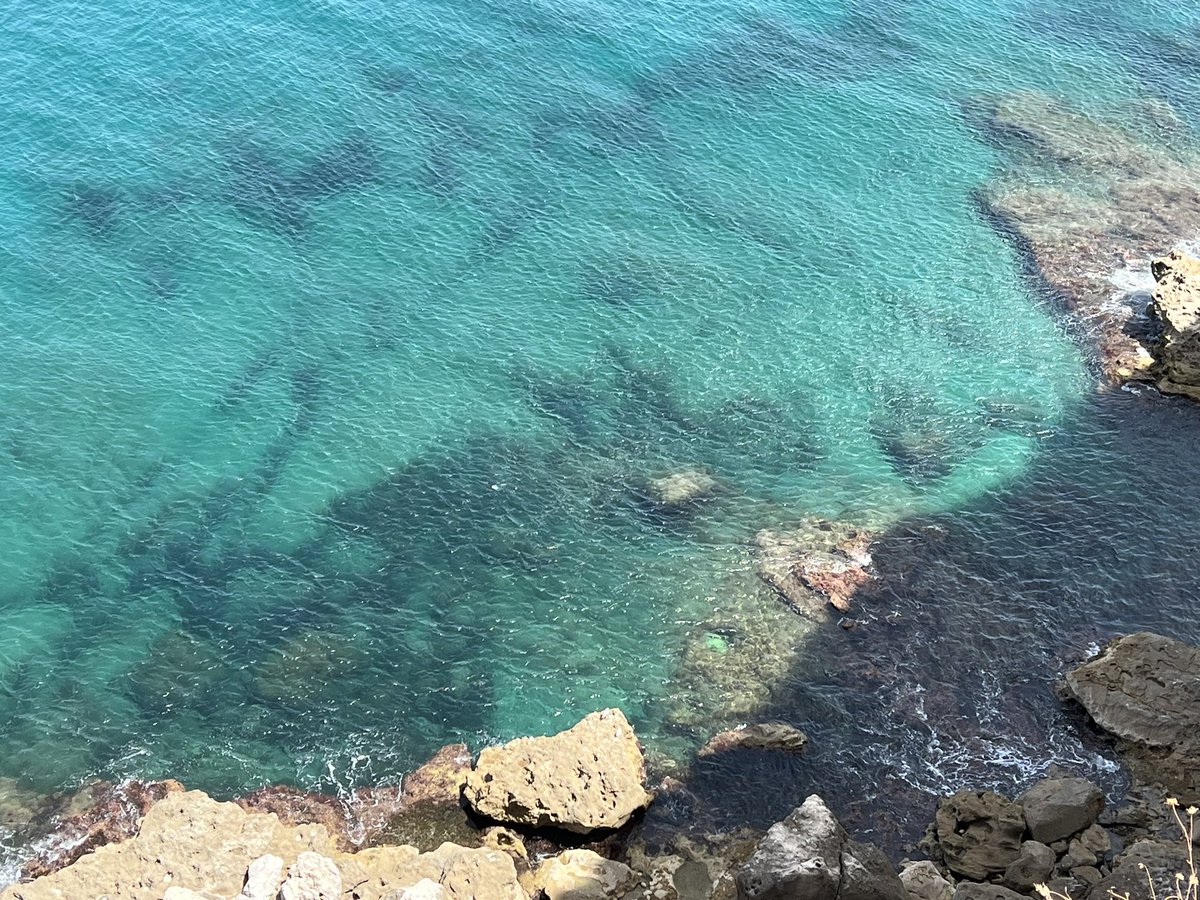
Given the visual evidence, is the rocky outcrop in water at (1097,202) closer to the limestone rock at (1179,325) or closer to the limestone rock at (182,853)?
the limestone rock at (1179,325)

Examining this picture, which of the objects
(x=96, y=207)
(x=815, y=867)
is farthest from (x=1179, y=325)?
(x=96, y=207)

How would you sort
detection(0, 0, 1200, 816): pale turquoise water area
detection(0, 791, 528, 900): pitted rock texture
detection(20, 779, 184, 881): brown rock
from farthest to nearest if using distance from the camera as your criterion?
detection(0, 0, 1200, 816): pale turquoise water area → detection(20, 779, 184, 881): brown rock → detection(0, 791, 528, 900): pitted rock texture

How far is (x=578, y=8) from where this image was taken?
102688 mm

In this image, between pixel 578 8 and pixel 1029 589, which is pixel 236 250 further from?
pixel 1029 589

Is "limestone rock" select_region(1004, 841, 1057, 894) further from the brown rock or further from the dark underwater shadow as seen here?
the brown rock

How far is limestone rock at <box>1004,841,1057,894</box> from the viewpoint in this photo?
40.4m

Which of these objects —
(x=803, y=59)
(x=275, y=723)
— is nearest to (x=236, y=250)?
(x=275, y=723)

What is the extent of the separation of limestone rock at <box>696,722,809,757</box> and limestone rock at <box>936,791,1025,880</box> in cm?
624

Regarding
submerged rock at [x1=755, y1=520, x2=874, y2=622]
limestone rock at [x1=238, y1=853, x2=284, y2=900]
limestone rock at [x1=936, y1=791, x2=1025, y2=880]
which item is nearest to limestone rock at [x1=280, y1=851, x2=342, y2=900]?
limestone rock at [x1=238, y1=853, x2=284, y2=900]

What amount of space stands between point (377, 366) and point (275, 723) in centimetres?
2479

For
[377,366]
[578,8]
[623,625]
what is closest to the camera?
[623,625]

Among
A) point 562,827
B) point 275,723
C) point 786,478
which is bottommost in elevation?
point 275,723

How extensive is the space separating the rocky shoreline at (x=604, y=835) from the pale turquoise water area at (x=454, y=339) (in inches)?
124

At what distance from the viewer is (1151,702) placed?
4709 centimetres
